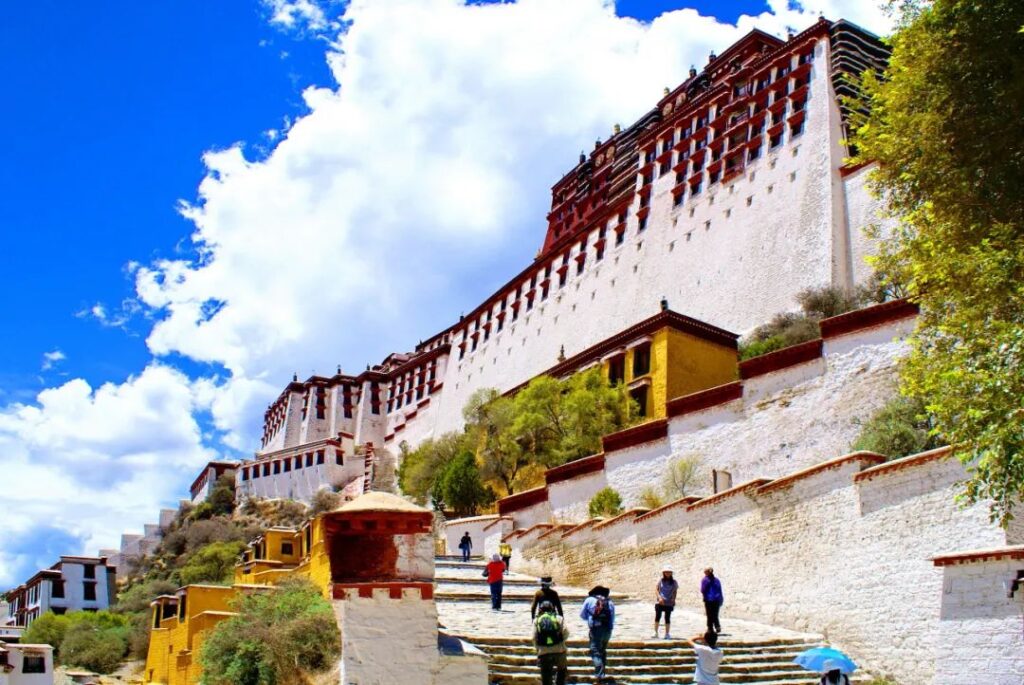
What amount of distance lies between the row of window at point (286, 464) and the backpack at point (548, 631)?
57300 millimetres

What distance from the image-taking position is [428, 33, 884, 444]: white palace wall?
122 feet

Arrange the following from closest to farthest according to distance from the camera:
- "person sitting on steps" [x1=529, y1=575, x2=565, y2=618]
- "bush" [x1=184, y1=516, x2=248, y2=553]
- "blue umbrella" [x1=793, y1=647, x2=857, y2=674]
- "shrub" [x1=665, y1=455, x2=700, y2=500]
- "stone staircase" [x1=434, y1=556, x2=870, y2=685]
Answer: "blue umbrella" [x1=793, y1=647, x2=857, y2=674]
"person sitting on steps" [x1=529, y1=575, x2=565, y2=618]
"stone staircase" [x1=434, y1=556, x2=870, y2=685]
"shrub" [x1=665, y1=455, x2=700, y2=500]
"bush" [x1=184, y1=516, x2=248, y2=553]

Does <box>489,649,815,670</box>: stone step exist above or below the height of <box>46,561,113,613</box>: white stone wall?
above

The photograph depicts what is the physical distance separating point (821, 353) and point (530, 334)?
3002 centimetres

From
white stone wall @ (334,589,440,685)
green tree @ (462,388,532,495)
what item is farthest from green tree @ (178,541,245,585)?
white stone wall @ (334,589,440,685)

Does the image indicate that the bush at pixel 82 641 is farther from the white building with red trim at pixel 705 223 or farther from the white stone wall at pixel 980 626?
the white stone wall at pixel 980 626

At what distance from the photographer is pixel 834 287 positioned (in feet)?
117

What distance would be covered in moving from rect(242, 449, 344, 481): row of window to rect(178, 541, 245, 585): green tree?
14194mm

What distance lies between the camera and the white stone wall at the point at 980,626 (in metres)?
10.0

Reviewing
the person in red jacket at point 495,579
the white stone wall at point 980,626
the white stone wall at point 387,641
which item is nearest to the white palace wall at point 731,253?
the person in red jacket at point 495,579

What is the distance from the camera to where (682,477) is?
22609 millimetres

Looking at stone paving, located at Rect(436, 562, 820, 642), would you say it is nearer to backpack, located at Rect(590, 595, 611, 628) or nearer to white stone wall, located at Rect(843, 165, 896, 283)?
backpack, located at Rect(590, 595, 611, 628)

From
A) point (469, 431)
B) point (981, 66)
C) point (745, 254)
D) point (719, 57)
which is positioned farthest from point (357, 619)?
point (719, 57)

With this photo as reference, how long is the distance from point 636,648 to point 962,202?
6.04m
